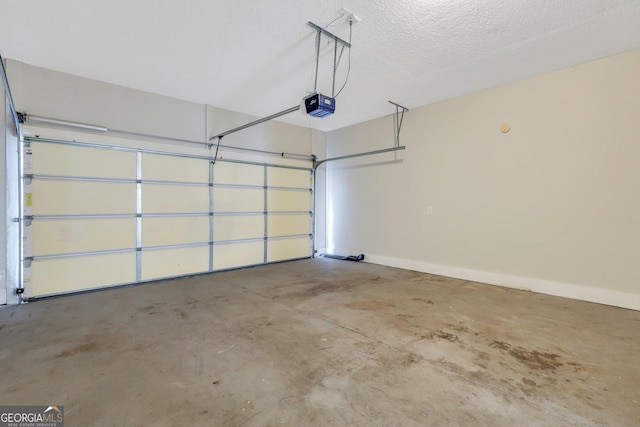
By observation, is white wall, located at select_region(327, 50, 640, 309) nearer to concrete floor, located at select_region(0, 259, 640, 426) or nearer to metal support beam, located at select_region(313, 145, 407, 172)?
metal support beam, located at select_region(313, 145, 407, 172)

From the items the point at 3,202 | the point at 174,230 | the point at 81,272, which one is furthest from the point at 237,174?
the point at 3,202

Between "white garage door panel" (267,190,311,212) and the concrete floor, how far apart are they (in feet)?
8.45

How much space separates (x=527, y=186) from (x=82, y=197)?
628 cm

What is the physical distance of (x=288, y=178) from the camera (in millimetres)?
6375

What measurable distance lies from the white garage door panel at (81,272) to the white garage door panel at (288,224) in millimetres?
2541

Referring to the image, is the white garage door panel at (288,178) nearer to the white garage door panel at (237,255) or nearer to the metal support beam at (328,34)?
the white garage door panel at (237,255)

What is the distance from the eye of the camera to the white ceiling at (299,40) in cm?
267

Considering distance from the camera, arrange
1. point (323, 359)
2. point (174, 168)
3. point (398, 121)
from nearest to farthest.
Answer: point (323, 359), point (174, 168), point (398, 121)

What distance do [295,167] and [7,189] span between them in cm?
445

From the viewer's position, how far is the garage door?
149 inches

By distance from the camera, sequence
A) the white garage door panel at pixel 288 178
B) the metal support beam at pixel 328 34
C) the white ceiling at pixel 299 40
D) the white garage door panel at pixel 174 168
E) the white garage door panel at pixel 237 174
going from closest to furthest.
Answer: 1. the white ceiling at pixel 299 40
2. the metal support beam at pixel 328 34
3. the white garage door panel at pixel 174 168
4. the white garage door panel at pixel 237 174
5. the white garage door panel at pixel 288 178

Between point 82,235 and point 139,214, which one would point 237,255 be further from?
point 82,235

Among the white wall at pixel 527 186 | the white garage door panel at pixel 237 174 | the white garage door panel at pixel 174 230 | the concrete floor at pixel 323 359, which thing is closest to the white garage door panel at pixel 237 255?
the white garage door panel at pixel 174 230
